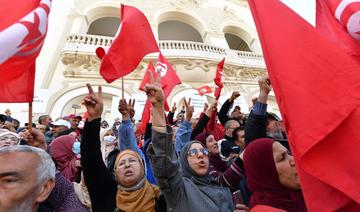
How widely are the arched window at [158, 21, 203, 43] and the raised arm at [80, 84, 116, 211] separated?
13387mm

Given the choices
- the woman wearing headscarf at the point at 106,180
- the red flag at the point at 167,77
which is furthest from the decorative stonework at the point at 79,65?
the woman wearing headscarf at the point at 106,180

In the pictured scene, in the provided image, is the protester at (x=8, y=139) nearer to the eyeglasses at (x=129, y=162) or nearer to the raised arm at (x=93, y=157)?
the raised arm at (x=93, y=157)

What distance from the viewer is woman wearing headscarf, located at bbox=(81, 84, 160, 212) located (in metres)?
2.01

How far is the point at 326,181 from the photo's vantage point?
50.2 inches

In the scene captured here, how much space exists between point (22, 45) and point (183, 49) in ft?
32.7

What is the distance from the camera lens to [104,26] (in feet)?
46.9

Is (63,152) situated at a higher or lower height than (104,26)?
lower

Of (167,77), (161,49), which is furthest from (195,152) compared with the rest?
(161,49)

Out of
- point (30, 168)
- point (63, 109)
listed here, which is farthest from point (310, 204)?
point (63, 109)

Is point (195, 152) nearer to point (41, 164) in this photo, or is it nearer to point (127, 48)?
point (41, 164)

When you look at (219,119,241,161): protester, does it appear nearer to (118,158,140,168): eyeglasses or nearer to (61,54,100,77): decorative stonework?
(118,158,140,168): eyeglasses

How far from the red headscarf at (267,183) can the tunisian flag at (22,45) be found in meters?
1.58

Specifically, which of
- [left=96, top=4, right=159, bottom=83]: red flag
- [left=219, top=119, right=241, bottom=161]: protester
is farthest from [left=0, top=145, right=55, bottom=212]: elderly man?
[left=219, top=119, right=241, bottom=161]: protester

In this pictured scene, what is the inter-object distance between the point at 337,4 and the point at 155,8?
1195cm
